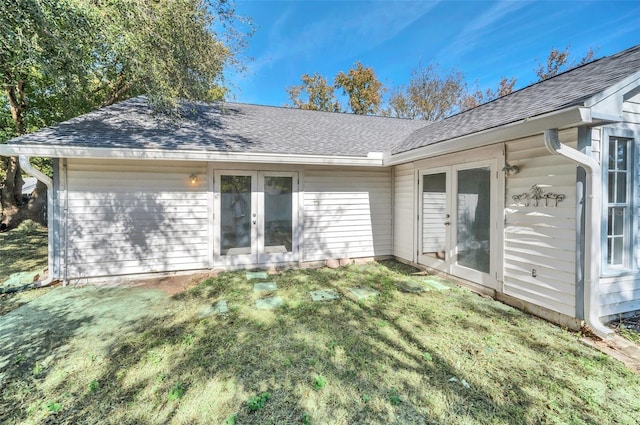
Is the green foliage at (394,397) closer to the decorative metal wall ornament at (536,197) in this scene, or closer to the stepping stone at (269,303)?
the stepping stone at (269,303)

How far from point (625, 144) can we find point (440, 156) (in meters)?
2.41

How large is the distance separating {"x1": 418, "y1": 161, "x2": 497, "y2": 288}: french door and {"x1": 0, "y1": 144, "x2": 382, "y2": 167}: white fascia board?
1478 millimetres

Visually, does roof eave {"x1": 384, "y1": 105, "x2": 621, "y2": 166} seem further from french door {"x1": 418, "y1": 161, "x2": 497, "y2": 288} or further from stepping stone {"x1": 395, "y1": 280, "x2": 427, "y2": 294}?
stepping stone {"x1": 395, "y1": 280, "x2": 427, "y2": 294}

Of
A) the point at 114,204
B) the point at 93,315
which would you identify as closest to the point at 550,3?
the point at 114,204

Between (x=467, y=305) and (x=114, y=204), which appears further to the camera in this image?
(x=114, y=204)

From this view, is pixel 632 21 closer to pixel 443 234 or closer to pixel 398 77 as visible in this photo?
pixel 443 234

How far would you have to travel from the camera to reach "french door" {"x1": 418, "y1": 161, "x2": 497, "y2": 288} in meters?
4.55

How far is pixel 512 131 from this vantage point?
3654mm

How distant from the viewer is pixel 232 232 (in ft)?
19.6

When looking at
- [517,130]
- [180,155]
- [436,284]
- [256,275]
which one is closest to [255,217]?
[256,275]

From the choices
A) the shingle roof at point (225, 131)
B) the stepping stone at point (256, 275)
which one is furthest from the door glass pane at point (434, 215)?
the stepping stone at point (256, 275)

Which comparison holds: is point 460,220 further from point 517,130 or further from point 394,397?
point 394,397

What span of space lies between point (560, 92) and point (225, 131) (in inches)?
238

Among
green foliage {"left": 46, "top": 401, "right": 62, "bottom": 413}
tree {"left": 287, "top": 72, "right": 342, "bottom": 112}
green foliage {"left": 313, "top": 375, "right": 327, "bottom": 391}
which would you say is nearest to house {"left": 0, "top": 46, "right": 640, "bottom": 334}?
green foliage {"left": 313, "top": 375, "right": 327, "bottom": 391}
